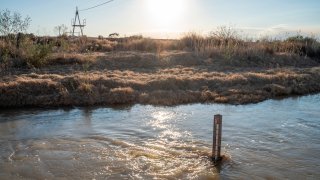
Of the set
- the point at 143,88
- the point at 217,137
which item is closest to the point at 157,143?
the point at 217,137

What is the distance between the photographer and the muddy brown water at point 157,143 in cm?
671

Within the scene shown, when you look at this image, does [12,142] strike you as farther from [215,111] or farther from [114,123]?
[215,111]

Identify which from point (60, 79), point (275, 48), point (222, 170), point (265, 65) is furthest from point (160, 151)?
point (275, 48)

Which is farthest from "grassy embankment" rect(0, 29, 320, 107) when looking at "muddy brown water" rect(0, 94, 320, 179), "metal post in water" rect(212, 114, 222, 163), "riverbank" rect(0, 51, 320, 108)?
"metal post in water" rect(212, 114, 222, 163)

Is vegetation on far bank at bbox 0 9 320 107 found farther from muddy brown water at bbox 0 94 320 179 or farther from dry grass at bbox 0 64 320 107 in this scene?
muddy brown water at bbox 0 94 320 179

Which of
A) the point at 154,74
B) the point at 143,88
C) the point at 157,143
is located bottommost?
the point at 157,143

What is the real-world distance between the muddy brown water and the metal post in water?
167 mm

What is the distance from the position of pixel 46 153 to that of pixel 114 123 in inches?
100

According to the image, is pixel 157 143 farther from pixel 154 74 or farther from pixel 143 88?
pixel 154 74

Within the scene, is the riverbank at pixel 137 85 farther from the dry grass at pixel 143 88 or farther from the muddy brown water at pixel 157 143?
the muddy brown water at pixel 157 143

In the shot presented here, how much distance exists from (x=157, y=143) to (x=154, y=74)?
7.27 meters

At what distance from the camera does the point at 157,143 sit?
817 cm

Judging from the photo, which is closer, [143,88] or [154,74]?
[143,88]

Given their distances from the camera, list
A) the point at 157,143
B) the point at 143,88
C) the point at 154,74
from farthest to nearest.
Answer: the point at 154,74 < the point at 143,88 < the point at 157,143
